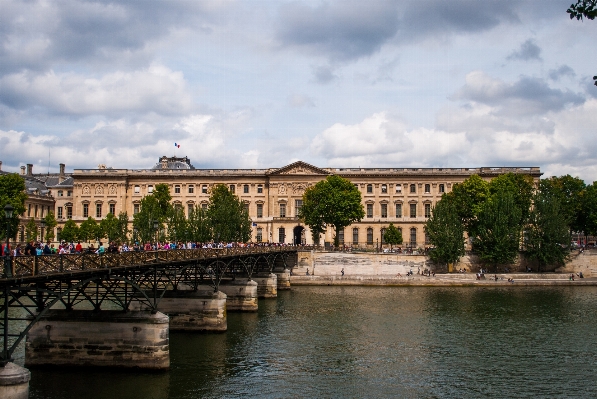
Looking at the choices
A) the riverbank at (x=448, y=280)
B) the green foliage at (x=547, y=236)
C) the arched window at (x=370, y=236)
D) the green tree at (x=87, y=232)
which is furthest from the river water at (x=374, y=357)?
the arched window at (x=370, y=236)

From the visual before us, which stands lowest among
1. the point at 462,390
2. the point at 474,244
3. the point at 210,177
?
the point at 462,390

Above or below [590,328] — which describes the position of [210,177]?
above

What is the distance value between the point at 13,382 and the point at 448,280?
229ft

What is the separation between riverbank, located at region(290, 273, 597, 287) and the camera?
86.1 metres

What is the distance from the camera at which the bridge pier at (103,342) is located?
33844mm

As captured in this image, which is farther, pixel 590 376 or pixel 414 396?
pixel 590 376

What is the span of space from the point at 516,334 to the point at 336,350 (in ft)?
48.2

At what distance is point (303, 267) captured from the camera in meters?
97.4

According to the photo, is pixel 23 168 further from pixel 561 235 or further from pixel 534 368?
pixel 534 368

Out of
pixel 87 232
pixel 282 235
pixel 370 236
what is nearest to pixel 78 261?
pixel 87 232

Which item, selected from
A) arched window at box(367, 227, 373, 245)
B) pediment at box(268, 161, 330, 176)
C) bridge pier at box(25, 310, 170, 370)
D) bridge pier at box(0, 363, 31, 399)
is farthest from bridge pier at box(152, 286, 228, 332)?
arched window at box(367, 227, 373, 245)

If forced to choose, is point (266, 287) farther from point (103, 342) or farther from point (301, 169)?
point (301, 169)

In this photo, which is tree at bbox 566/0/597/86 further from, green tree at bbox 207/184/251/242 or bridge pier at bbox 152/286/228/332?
green tree at bbox 207/184/251/242

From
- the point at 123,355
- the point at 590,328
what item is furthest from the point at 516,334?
the point at 123,355
